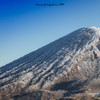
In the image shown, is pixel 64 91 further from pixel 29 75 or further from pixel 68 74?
pixel 29 75

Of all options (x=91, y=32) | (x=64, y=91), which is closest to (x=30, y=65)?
(x=64, y=91)

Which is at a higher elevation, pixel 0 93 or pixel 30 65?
→ pixel 30 65

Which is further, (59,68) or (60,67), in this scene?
(60,67)

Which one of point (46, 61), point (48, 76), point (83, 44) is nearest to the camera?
point (48, 76)

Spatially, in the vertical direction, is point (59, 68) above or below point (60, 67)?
below

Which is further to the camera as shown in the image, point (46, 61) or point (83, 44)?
point (83, 44)

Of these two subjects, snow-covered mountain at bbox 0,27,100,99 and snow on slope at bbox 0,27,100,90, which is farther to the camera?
snow on slope at bbox 0,27,100,90

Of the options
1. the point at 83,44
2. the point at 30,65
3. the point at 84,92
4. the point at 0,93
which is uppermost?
the point at 83,44

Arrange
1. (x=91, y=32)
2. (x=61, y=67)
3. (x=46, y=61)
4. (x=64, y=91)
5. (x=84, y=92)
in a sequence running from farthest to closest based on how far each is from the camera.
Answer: (x=91, y=32)
(x=46, y=61)
(x=61, y=67)
(x=64, y=91)
(x=84, y=92)
